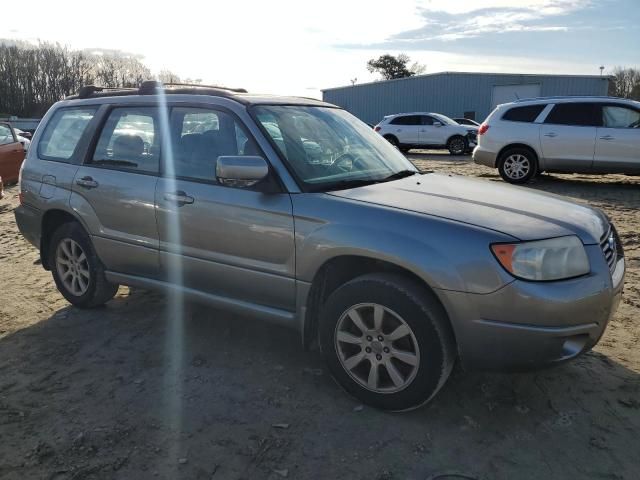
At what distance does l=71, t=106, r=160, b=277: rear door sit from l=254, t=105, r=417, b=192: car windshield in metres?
0.96

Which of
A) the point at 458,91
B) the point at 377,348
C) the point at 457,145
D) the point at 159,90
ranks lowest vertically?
the point at 377,348

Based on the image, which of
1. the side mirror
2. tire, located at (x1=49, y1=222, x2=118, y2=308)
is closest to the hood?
the side mirror

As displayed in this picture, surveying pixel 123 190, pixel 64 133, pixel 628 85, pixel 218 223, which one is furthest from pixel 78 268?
pixel 628 85

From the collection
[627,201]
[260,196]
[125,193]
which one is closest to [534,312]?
[260,196]

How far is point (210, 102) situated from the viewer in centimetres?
368

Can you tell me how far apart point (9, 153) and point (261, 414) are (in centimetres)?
1143

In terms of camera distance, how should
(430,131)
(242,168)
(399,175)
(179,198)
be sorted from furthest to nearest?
(430,131)
(399,175)
(179,198)
(242,168)

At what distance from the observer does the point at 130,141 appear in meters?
4.10

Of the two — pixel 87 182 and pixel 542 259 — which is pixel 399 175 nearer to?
pixel 542 259

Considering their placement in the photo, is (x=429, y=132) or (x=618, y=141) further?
(x=429, y=132)

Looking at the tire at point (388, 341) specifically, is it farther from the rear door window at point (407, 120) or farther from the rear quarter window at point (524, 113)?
the rear door window at point (407, 120)

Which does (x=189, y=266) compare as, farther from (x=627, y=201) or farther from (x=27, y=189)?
(x=627, y=201)

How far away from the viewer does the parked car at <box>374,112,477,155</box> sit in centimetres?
2111

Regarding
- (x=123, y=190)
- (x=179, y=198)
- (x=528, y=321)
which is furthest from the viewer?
(x=123, y=190)
